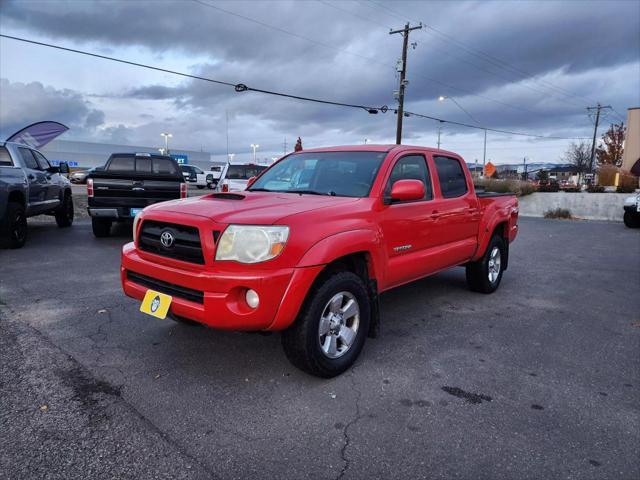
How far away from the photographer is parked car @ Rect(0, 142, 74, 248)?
289 inches

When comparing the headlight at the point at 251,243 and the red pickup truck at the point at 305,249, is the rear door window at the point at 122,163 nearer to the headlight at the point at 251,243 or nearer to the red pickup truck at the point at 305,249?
the red pickup truck at the point at 305,249

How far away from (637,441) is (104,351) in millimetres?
3810

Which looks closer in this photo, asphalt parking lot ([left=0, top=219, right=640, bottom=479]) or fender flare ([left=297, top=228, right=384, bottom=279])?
asphalt parking lot ([left=0, top=219, right=640, bottom=479])

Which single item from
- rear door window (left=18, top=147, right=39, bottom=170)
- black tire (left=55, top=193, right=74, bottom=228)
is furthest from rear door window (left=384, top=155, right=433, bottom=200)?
black tire (left=55, top=193, right=74, bottom=228)

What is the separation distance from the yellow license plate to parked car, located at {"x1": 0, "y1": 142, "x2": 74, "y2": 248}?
5578 mm

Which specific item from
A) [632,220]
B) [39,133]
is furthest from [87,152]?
[632,220]

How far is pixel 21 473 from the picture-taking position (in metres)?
2.16

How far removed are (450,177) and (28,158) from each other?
27.6 ft

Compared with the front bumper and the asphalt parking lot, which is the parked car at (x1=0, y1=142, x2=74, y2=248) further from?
the front bumper

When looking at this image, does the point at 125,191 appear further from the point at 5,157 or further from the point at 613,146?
the point at 613,146

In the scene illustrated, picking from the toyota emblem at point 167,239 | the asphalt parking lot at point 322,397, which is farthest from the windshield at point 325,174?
the asphalt parking lot at point 322,397

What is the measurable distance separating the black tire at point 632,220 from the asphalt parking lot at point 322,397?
472 inches

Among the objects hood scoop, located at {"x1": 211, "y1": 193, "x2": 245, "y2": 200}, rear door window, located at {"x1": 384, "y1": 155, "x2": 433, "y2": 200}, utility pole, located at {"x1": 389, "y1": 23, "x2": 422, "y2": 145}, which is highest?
utility pole, located at {"x1": 389, "y1": 23, "x2": 422, "y2": 145}

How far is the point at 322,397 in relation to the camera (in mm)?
2990
